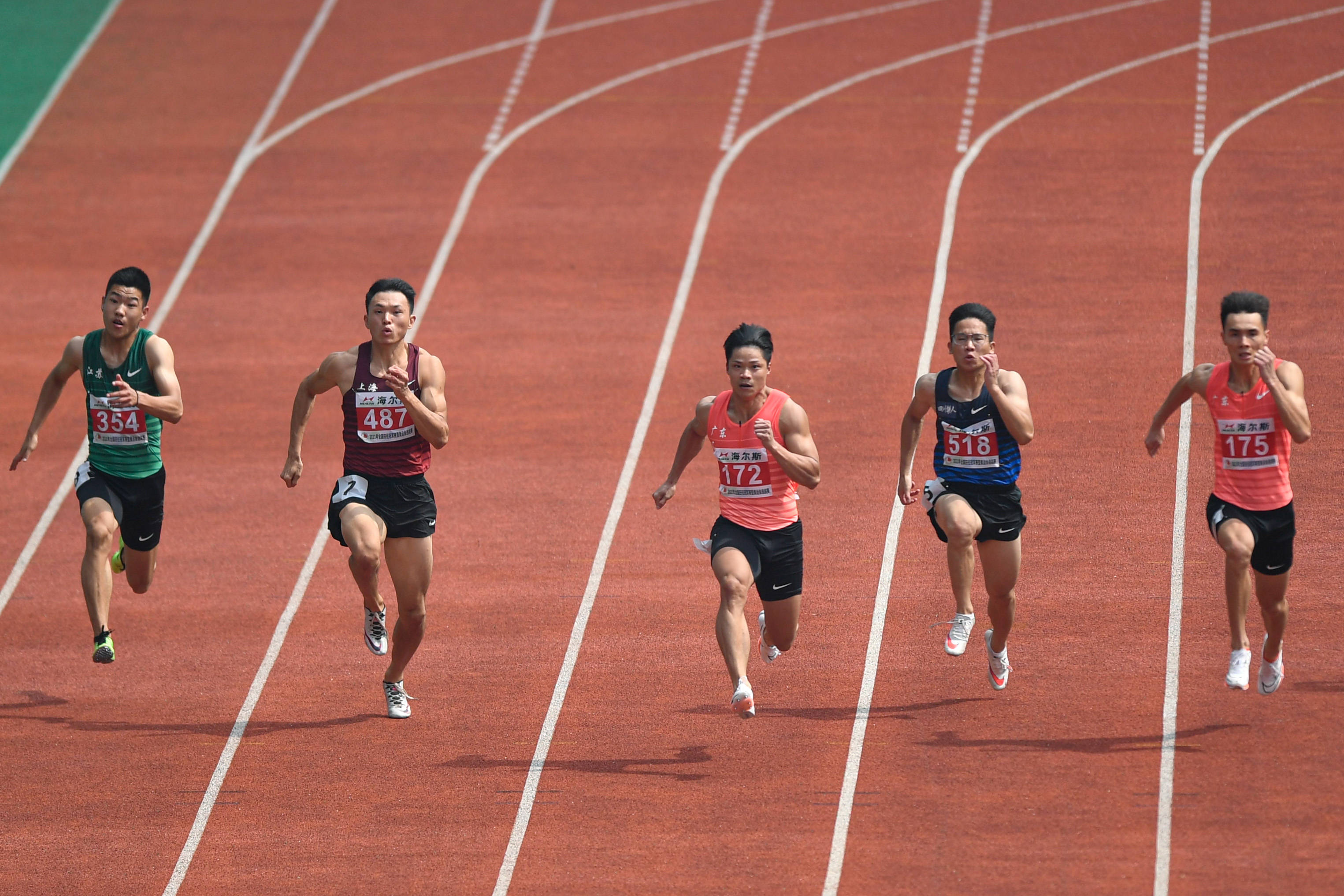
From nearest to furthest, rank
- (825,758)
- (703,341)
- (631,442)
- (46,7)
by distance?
1. (825,758)
2. (631,442)
3. (703,341)
4. (46,7)

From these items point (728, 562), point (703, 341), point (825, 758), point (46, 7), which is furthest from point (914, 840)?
point (46, 7)

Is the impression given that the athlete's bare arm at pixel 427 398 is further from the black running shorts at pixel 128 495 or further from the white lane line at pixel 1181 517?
the white lane line at pixel 1181 517

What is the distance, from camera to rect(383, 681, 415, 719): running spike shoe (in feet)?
29.2

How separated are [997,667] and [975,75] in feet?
32.9

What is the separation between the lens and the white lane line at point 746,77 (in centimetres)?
1658

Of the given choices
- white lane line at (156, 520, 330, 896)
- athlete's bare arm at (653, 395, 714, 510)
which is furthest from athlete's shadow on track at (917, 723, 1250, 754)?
white lane line at (156, 520, 330, 896)

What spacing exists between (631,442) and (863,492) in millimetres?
1814

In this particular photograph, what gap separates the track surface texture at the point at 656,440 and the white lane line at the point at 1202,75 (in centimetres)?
10

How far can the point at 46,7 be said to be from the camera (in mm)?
20078

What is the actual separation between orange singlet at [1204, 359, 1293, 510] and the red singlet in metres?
3.75

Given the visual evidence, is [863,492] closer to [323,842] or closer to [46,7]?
[323,842]

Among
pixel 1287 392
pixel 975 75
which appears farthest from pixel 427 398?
pixel 975 75

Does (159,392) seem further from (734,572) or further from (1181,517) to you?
(1181,517)

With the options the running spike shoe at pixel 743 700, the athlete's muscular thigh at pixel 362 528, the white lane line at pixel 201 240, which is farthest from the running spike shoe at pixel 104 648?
the running spike shoe at pixel 743 700
